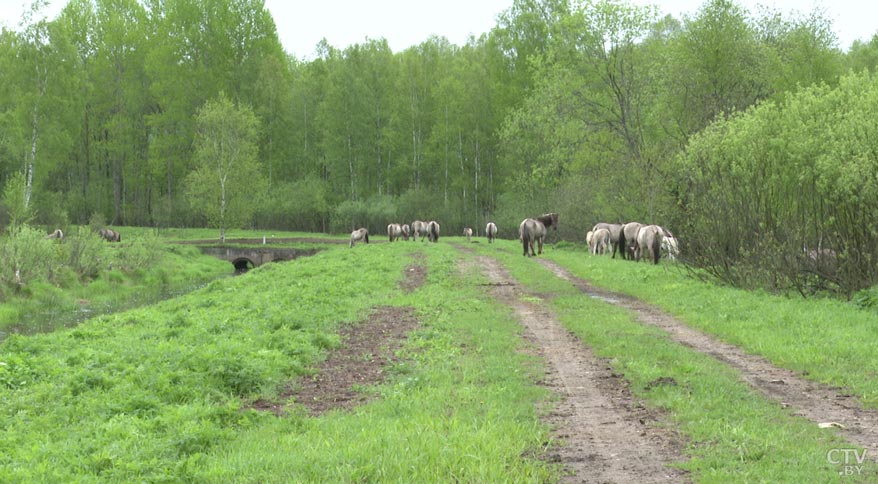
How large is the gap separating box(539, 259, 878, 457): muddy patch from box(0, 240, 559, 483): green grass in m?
2.85

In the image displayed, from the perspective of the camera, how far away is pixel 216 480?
575 centimetres

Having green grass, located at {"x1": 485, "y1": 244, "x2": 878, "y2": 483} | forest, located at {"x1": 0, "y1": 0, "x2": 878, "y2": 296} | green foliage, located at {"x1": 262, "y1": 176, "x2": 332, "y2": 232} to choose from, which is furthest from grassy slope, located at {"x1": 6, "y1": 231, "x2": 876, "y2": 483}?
green foliage, located at {"x1": 262, "y1": 176, "x2": 332, "y2": 232}

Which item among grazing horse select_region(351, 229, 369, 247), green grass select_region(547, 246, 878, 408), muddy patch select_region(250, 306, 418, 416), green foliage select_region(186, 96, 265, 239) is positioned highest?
green foliage select_region(186, 96, 265, 239)

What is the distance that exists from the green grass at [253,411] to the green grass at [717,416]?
1.41 meters

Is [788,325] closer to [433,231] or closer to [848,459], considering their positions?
[848,459]

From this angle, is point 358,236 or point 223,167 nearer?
point 358,236

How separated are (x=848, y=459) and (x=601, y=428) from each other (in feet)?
6.88

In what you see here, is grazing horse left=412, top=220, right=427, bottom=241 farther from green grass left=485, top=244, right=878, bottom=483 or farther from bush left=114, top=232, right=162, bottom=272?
green grass left=485, top=244, right=878, bottom=483

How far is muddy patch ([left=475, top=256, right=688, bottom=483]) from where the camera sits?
5.43 meters

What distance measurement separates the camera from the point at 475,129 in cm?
5919

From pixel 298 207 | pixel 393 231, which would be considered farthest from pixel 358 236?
pixel 298 207

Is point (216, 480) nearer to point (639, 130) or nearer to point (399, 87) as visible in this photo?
point (639, 130)

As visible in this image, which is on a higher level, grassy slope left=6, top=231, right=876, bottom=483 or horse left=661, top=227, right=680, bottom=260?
horse left=661, top=227, right=680, bottom=260

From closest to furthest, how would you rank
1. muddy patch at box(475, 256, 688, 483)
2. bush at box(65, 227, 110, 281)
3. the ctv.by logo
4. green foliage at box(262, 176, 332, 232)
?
the ctv.by logo, muddy patch at box(475, 256, 688, 483), bush at box(65, 227, 110, 281), green foliage at box(262, 176, 332, 232)
